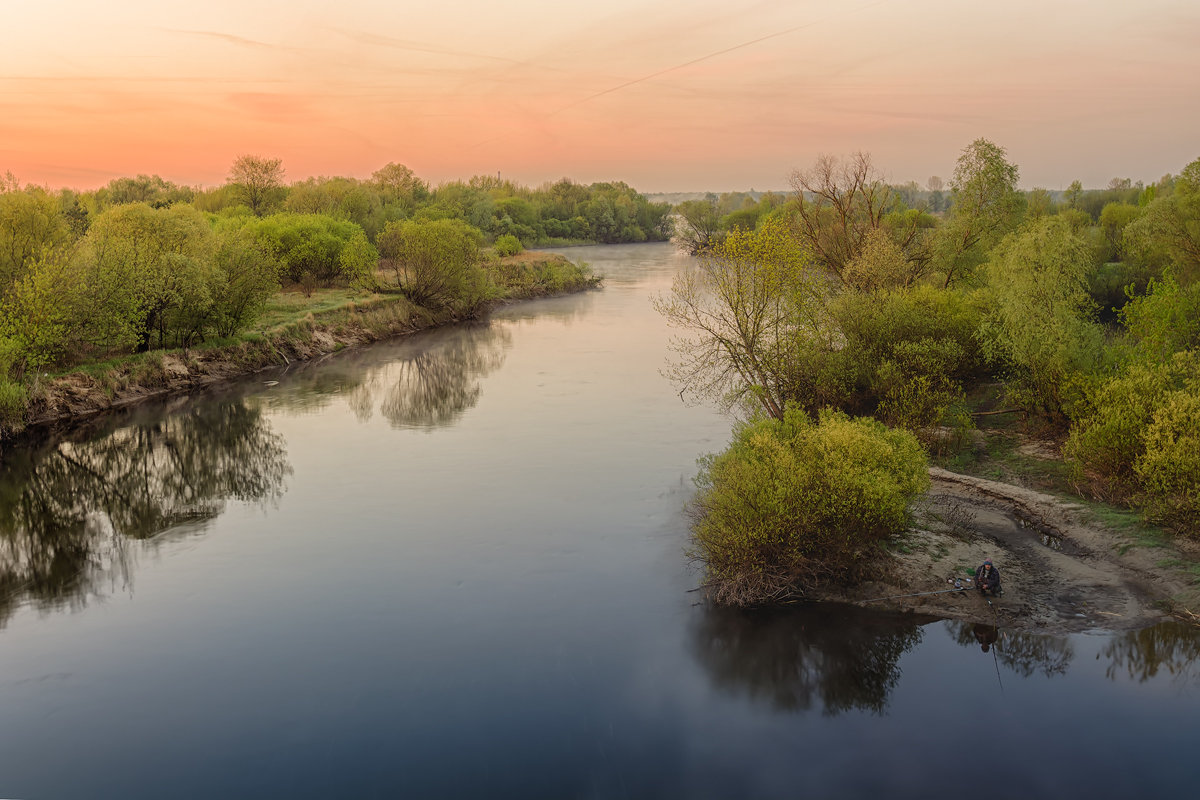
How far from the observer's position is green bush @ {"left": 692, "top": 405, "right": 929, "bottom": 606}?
1809 cm

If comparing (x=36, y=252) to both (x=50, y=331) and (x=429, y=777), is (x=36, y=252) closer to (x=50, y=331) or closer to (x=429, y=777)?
(x=50, y=331)

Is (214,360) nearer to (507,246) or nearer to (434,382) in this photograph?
(434,382)

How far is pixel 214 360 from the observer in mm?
42656

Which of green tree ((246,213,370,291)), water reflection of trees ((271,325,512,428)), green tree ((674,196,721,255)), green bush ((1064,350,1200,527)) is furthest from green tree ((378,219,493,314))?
green tree ((674,196,721,255))

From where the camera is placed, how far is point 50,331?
32.4 metres

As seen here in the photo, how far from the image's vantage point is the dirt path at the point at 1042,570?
17.8 metres

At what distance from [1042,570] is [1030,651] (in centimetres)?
311

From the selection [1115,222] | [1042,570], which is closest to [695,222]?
[1115,222]

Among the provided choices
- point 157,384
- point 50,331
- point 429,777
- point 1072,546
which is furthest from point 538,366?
point 429,777

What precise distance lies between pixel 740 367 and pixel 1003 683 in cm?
1404

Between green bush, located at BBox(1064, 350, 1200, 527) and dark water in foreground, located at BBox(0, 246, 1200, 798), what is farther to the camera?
green bush, located at BBox(1064, 350, 1200, 527)

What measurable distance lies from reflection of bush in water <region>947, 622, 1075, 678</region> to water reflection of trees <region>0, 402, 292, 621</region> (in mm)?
20352

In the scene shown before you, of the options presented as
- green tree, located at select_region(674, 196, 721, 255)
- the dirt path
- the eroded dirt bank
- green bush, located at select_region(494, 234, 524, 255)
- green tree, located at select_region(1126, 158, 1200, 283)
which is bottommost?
the dirt path

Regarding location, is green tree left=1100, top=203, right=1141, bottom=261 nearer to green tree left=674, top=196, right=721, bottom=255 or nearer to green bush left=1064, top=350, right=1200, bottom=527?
green tree left=674, top=196, right=721, bottom=255
